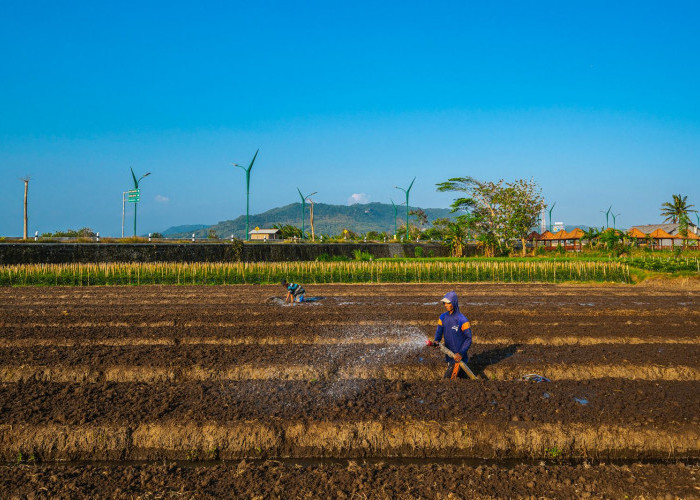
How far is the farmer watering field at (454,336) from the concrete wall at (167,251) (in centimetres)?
3256

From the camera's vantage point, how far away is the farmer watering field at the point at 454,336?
828 centimetres

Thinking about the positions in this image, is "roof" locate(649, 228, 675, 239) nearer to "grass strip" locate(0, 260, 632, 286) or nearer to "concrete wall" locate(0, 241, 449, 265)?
"concrete wall" locate(0, 241, 449, 265)

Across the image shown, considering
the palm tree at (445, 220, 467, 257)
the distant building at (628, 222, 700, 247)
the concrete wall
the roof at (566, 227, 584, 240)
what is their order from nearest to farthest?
the concrete wall
the palm tree at (445, 220, 467, 257)
the distant building at (628, 222, 700, 247)
the roof at (566, 227, 584, 240)

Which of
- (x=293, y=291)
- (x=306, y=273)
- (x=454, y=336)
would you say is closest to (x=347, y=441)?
(x=454, y=336)

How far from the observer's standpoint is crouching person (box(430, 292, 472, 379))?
8.27m

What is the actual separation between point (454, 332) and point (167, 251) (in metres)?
33.6

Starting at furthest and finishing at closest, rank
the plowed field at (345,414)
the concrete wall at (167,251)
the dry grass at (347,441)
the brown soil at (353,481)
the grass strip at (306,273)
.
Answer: the concrete wall at (167,251)
the grass strip at (306,273)
the dry grass at (347,441)
the plowed field at (345,414)
the brown soil at (353,481)

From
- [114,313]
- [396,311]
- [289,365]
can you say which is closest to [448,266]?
[396,311]

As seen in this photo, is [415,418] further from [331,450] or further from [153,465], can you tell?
[153,465]

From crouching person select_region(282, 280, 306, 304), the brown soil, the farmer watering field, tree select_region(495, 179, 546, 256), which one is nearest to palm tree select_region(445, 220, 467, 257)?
tree select_region(495, 179, 546, 256)

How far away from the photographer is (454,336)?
8391 millimetres

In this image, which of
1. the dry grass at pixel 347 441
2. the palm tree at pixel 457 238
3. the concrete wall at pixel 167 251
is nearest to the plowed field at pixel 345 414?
the dry grass at pixel 347 441

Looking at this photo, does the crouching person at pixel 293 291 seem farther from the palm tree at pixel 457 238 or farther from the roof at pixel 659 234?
the roof at pixel 659 234

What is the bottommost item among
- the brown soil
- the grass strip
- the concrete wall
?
the brown soil
